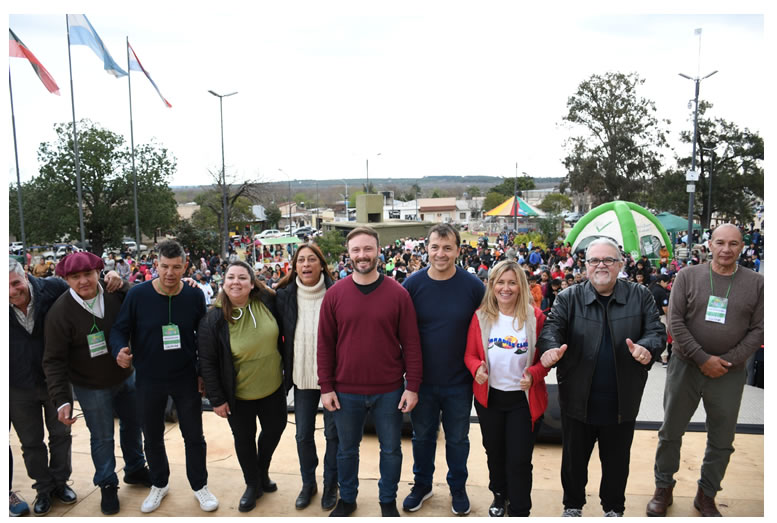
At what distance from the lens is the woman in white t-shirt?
2693 mm

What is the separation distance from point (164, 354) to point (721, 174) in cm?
3798

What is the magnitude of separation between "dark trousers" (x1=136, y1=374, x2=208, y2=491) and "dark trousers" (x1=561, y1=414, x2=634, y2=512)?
208cm

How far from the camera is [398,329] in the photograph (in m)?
2.74

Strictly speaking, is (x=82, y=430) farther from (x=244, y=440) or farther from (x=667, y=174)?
(x=667, y=174)

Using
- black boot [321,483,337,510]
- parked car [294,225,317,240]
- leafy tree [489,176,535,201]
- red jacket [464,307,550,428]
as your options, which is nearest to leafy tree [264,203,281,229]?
parked car [294,225,317,240]

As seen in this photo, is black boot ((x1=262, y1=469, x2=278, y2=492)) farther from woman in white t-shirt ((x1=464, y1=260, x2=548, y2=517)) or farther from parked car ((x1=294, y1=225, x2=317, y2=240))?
parked car ((x1=294, y1=225, x2=317, y2=240))

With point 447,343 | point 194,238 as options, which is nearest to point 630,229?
point 447,343

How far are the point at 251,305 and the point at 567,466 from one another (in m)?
1.96

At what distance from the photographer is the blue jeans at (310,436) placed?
3062 mm

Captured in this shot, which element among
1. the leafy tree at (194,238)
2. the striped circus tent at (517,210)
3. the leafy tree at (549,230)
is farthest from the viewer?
the striped circus tent at (517,210)

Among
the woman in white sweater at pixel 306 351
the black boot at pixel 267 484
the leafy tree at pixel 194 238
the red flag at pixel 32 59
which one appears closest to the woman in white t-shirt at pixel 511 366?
the woman in white sweater at pixel 306 351

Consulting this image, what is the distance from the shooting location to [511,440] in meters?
2.73

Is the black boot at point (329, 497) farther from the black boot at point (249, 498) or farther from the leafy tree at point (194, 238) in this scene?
the leafy tree at point (194, 238)

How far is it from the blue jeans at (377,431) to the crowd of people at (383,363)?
10 mm
